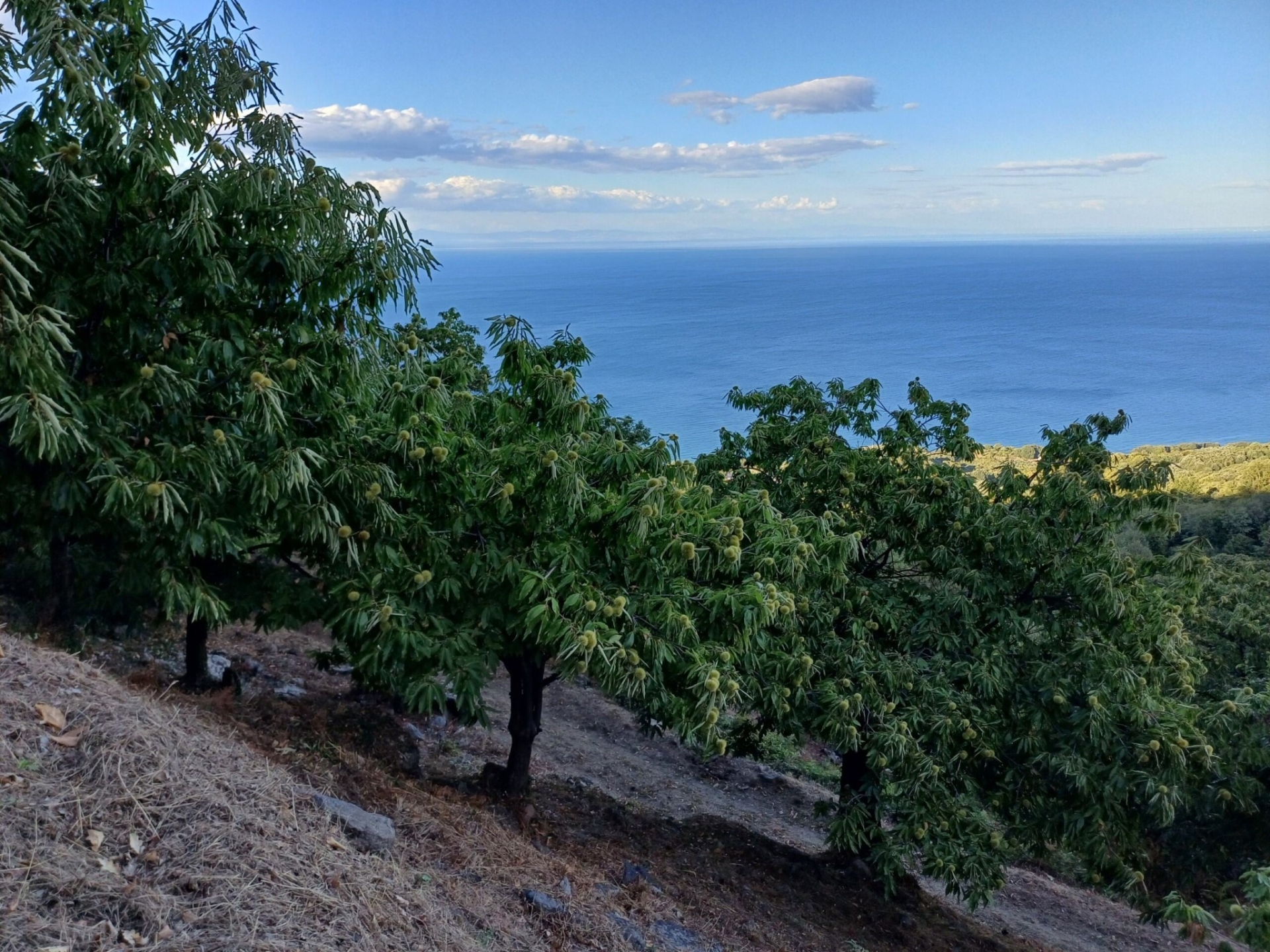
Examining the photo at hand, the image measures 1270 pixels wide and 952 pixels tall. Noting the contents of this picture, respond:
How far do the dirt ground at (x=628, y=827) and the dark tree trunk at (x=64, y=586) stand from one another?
3.06 ft

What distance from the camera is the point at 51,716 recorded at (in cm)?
489

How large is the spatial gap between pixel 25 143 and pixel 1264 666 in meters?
18.2

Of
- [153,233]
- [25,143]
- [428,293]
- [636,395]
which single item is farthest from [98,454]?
[428,293]

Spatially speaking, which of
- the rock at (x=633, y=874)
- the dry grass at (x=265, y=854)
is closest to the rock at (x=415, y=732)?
the dry grass at (x=265, y=854)

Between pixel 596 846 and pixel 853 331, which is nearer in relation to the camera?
pixel 596 846

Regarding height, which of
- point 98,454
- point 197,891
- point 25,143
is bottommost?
point 197,891

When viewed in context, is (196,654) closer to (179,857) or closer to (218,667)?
(218,667)

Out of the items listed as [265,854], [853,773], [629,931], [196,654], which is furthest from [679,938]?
[196,654]

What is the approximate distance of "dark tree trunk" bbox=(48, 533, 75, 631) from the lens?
7.36m

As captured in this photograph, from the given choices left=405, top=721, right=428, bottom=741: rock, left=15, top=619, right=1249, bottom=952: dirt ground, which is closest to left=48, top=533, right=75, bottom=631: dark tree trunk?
left=15, top=619, right=1249, bottom=952: dirt ground

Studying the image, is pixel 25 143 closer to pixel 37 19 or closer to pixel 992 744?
pixel 37 19

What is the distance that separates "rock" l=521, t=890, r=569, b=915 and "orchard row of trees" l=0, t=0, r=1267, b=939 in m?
1.40

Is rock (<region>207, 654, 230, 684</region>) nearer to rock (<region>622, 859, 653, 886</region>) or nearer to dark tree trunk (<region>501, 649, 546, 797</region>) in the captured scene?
dark tree trunk (<region>501, 649, 546, 797</region>)

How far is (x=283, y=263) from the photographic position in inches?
240
